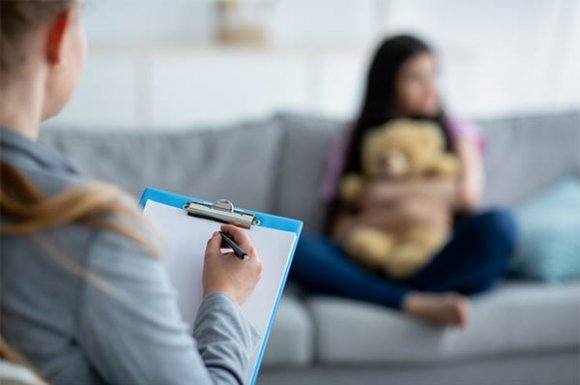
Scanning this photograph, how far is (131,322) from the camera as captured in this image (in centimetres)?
74

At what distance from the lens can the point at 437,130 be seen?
2.72m

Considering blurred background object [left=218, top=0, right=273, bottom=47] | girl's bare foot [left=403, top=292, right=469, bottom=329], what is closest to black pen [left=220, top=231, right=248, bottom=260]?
girl's bare foot [left=403, top=292, right=469, bottom=329]

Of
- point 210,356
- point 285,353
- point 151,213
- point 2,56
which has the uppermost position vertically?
point 2,56

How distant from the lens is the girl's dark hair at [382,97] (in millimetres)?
2748

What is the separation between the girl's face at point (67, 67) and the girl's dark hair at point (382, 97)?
1.93 meters

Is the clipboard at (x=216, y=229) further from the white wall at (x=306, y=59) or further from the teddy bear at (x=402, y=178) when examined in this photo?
the white wall at (x=306, y=59)

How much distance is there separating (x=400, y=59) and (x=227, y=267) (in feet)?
6.21

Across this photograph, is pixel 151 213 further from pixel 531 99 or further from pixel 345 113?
pixel 531 99

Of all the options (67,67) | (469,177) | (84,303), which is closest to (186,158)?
(469,177)

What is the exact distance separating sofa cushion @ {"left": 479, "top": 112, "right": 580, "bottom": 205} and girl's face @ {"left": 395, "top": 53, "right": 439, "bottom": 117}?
0.25 m

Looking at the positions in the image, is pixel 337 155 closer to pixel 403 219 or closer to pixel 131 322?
pixel 403 219

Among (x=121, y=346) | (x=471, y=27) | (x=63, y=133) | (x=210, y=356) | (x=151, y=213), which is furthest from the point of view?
(x=471, y=27)

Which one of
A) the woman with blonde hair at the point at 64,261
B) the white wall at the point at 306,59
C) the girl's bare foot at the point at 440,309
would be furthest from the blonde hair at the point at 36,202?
the white wall at the point at 306,59

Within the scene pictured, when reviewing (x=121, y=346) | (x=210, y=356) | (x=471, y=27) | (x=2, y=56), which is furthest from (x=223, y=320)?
(x=471, y=27)
